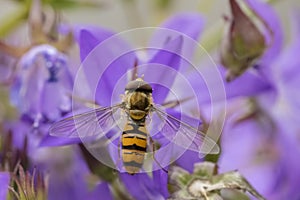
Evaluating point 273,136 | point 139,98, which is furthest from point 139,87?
point 273,136

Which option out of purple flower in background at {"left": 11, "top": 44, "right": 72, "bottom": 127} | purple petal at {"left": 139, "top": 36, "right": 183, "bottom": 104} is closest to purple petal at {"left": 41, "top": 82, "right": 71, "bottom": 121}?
purple flower in background at {"left": 11, "top": 44, "right": 72, "bottom": 127}

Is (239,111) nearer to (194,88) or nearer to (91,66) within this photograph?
(194,88)

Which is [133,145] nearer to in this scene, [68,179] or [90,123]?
[90,123]

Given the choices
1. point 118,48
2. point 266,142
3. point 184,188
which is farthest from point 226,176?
point 266,142

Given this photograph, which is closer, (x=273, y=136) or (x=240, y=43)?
(x=240, y=43)

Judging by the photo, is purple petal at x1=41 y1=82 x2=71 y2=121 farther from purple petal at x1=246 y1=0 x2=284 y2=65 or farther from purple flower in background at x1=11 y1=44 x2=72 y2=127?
purple petal at x1=246 y1=0 x2=284 y2=65

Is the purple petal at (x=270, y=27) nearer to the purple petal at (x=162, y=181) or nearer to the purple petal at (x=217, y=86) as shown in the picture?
the purple petal at (x=217, y=86)
